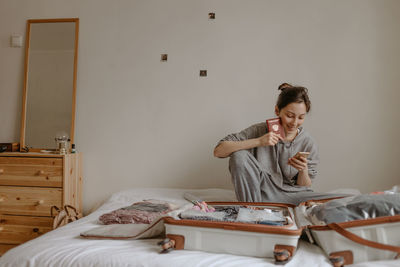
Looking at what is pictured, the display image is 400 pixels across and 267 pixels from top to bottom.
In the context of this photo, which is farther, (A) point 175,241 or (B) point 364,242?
(A) point 175,241

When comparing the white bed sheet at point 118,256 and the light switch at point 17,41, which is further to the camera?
the light switch at point 17,41

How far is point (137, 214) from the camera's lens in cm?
134

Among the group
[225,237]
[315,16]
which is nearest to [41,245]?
[225,237]

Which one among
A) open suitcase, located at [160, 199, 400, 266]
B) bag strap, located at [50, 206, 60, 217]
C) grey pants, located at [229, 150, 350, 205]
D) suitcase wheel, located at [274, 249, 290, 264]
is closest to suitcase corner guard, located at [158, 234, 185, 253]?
open suitcase, located at [160, 199, 400, 266]

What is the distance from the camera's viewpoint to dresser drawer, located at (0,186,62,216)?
2176mm

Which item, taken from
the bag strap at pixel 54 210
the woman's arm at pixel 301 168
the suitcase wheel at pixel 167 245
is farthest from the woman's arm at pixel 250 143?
the bag strap at pixel 54 210

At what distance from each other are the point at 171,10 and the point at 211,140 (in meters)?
1.06

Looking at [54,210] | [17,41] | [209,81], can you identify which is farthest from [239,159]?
[17,41]

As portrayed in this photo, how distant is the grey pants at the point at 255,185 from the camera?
163 cm

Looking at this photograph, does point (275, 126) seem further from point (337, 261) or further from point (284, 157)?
point (337, 261)

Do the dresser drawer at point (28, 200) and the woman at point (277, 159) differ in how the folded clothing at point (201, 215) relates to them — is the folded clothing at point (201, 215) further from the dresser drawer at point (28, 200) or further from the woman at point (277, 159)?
the dresser drawer at point (28, 200)

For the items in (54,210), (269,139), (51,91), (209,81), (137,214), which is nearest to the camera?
(137,214)

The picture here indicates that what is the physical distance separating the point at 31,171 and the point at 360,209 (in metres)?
2.05

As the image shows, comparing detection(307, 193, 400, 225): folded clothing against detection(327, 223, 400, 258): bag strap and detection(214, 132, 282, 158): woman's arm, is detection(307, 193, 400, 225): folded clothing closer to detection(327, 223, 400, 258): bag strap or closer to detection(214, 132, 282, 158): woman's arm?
detection(327, 223, 400, 258): bag strap
